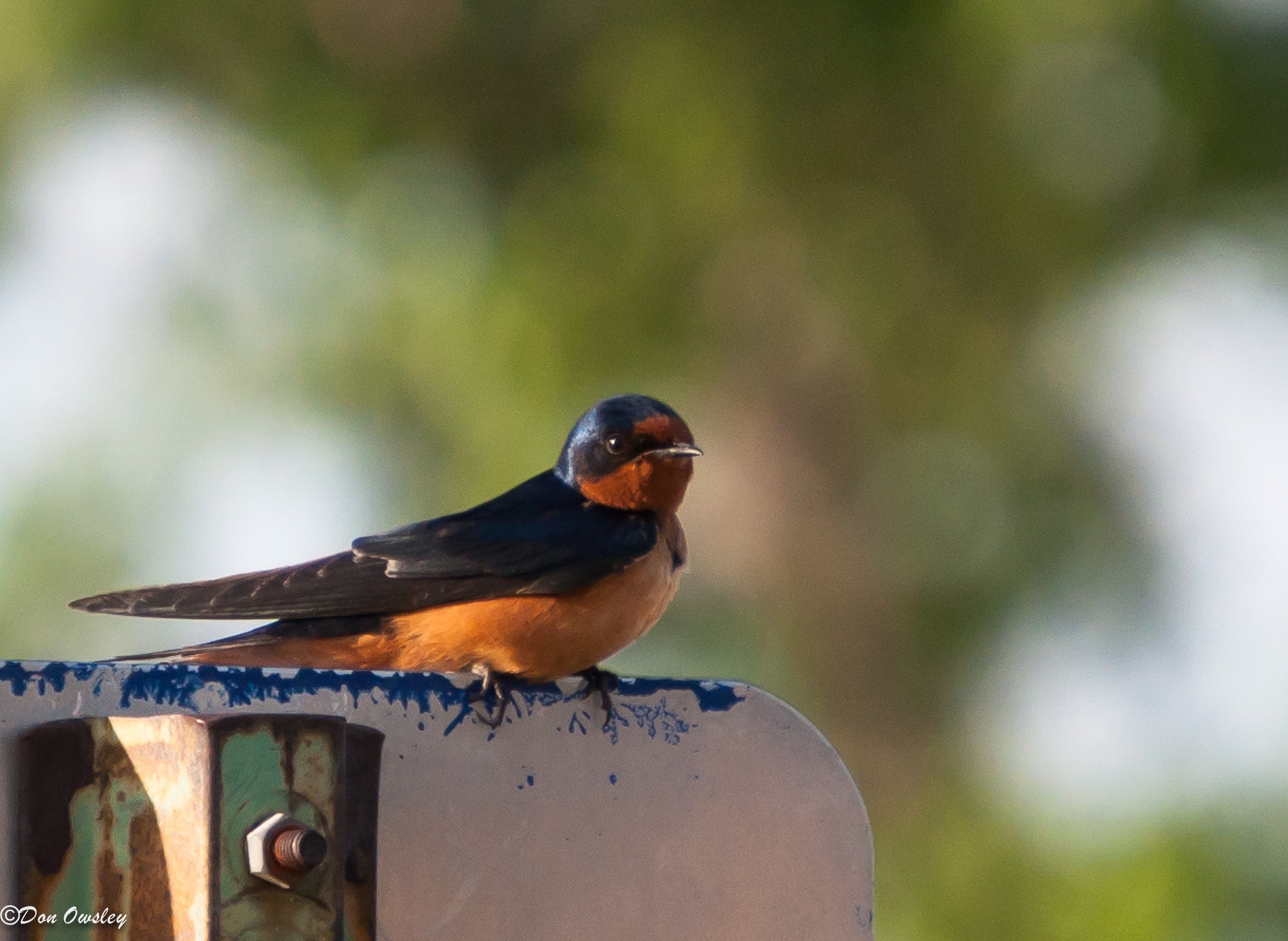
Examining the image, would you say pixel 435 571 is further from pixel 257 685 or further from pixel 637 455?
pixel 257 685

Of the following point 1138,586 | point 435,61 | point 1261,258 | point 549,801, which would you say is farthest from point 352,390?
point 549,801

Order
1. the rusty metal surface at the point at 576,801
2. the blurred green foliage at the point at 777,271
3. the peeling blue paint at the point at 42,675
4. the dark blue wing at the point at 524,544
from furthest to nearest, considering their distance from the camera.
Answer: the blurred green foliage at the point at 777,271, the dark blue wing at the point at 524,544, the rusty metal surface at the point at 576,801, the peeling blue paint at the point at 42,675

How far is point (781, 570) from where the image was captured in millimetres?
6699

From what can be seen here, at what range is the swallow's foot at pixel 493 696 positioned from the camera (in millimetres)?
1523

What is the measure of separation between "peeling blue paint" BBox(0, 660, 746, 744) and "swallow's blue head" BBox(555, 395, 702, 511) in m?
1.17

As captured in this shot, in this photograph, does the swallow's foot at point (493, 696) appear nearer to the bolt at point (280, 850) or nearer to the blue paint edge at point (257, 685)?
the blue paint edge at point (257, 685)

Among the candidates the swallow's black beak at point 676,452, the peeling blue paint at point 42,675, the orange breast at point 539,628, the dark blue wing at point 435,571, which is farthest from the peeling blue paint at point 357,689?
the swallow's black beak at point 676,452

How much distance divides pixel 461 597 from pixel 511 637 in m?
0.13

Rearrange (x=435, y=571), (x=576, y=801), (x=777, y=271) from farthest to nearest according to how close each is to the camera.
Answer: (x=777, y=271)
(x=435, y=571)
(x=576, y=801)

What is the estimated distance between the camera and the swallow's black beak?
2.89 meters

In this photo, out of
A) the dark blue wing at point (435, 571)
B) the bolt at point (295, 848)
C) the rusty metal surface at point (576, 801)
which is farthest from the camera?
the dark blue wing at point (435, 571)

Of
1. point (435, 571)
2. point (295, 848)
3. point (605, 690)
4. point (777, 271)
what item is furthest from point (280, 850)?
point (777, 271)

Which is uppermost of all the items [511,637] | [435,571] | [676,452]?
[676,452]

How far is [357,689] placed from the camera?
56.7 inches
